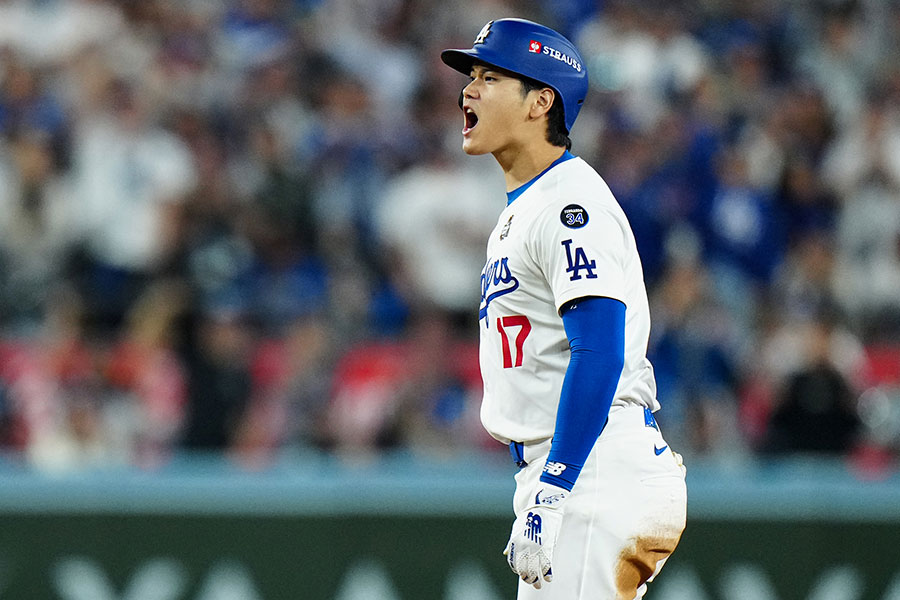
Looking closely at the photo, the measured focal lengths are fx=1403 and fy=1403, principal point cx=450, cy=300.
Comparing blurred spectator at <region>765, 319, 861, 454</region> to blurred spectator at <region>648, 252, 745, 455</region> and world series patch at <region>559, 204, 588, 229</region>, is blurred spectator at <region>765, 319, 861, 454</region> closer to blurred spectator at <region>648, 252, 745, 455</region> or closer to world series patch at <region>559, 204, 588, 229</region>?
blurred spectator at <region>648, 252, 745, 455</region>

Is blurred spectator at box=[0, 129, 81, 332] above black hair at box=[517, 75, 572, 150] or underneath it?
underneath

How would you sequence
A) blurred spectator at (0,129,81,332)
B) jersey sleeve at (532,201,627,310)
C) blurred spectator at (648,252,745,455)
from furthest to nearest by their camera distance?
1. blurred spectator at (0,129,81,332)
2. blurred spectator at (648,252,745,455)
3. jersey sleeve at (532,201,627,310)

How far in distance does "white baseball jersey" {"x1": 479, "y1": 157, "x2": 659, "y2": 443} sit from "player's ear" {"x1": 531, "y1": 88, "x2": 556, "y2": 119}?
152 mm

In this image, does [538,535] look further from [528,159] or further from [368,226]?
[368,226]

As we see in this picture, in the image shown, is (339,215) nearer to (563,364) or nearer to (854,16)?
(854,16)

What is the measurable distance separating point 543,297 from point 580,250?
0.69 ft

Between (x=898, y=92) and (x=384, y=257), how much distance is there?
4.21 metres

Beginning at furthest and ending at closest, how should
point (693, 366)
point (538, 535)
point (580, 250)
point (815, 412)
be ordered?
point (693, 366) < point (815, 412) < point (580, 250) < point (538, 535)

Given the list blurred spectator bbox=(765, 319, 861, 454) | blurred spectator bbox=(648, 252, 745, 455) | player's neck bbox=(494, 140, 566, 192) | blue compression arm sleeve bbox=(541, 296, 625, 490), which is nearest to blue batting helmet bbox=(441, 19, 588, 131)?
player's neck bbox=(494, 140, 566, 192)

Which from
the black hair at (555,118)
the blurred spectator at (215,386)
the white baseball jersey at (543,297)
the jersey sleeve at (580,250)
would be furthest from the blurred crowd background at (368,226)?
the jersey sleeve at (580,250)

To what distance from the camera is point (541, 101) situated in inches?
150

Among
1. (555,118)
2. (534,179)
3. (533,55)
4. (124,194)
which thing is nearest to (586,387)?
(534,179)

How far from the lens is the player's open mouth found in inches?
152

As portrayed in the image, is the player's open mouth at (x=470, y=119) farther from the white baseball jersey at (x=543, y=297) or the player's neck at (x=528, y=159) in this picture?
the white baseball jersey at (x=543, y=297)
